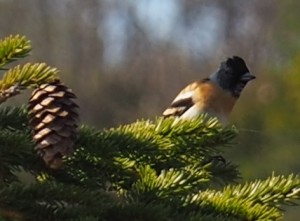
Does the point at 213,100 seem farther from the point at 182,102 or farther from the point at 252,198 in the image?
the point at 252,198

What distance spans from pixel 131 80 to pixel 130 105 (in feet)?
3.95

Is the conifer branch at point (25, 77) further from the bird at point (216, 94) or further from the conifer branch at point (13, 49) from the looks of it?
the bird at point (216, 94)

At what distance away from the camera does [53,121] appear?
0.82 meters

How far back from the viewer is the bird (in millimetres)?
2150

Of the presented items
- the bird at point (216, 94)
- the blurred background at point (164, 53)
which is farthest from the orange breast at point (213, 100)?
the blurred background at point (164, 53)

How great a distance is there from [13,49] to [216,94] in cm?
154

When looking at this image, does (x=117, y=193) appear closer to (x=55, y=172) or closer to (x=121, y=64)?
(x=55, y=172)

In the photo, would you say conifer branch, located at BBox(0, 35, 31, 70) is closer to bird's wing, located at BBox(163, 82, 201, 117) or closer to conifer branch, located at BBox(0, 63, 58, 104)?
conifer branch, located at BBox(0, 63, 58, 104)

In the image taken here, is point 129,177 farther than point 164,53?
No

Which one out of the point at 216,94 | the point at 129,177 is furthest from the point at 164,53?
the point at 129,177

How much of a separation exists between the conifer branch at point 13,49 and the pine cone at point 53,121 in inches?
1.4

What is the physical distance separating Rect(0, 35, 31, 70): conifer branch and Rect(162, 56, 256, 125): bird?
1174 mm

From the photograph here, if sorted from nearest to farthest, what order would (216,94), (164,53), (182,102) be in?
(182,102) → (216,94) → (164,53)

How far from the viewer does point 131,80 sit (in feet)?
35.4
